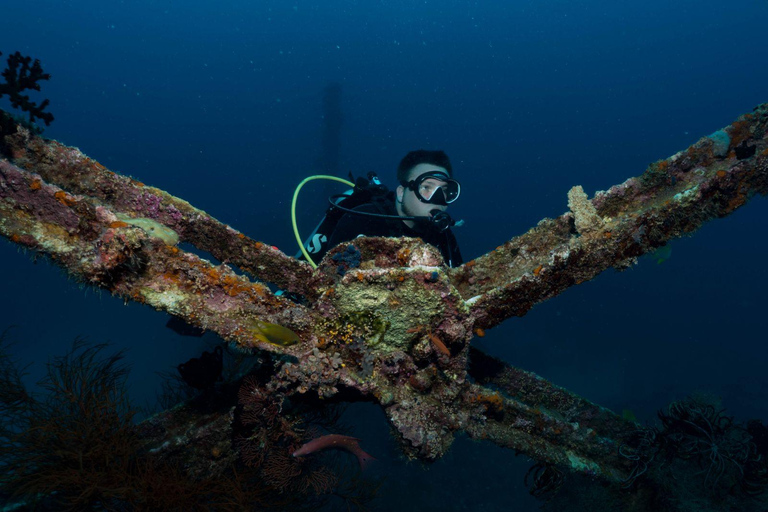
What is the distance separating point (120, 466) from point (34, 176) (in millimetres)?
2309

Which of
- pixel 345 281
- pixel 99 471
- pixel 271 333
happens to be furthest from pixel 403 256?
pixel 99 471

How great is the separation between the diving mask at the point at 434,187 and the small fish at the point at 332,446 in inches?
140

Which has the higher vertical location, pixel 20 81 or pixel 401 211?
pixel 401 211

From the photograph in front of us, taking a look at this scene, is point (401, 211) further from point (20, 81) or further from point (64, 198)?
point (20, 81)

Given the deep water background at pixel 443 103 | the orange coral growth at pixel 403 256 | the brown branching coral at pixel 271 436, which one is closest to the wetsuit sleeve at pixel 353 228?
the orange coral growth at pixel 403 256

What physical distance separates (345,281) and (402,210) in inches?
→ 133

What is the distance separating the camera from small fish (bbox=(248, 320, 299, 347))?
2.43 meters

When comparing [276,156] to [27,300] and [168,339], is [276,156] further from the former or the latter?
[168,339]

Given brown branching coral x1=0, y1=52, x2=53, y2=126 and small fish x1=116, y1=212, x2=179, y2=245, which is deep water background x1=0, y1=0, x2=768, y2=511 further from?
small fish x1=116, y1=212, x2=179, y2=245

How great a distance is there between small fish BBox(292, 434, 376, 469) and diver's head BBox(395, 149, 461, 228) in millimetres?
3428

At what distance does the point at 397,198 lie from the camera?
230 inches

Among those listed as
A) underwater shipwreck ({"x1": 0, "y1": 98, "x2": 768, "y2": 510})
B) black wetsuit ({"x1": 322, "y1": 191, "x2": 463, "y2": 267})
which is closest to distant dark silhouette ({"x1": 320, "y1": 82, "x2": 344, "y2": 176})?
black wetsuit ({"x1": 322, "y1": 191, "x2": 463, "y2": 267})

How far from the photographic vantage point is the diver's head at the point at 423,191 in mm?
5438

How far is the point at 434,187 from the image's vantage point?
5.58 m
